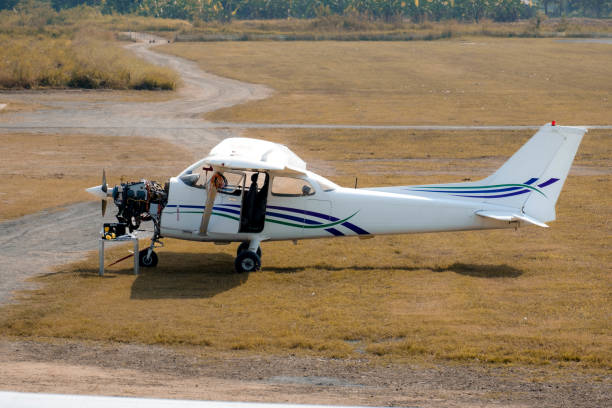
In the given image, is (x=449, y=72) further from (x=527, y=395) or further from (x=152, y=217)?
(x=527, y=395)

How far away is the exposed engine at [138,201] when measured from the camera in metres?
17.5

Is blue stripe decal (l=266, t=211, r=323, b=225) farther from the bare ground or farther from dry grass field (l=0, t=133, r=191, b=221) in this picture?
dry grass field (l=0, t=133, r=191, b=221)

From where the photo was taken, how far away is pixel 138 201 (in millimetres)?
17516

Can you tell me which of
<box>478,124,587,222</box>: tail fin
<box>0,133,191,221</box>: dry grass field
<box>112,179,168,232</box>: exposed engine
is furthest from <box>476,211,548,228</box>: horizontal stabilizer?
<box>0,133,191,221</box>: dry grass field

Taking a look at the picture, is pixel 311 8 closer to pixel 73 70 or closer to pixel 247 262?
pixel 73 70

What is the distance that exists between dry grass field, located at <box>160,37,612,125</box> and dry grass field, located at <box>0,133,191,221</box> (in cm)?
1078

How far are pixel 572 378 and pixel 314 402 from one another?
158 inches

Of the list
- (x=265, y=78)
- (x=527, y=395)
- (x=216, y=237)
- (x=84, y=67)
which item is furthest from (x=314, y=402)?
(x=265, y=78)

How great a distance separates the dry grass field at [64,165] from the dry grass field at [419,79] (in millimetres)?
10779

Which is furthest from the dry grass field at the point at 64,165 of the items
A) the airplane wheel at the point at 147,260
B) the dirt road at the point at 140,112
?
the airplane wheel at the point at 147,260

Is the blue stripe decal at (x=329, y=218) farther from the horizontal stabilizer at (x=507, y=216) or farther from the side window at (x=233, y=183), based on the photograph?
the horizontal stabilizer at (x=507, y=216)

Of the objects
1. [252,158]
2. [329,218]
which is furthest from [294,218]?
[252,158]

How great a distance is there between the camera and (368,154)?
36.2 meters

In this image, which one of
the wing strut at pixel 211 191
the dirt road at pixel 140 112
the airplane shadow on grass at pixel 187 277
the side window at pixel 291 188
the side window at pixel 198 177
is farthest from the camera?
the dirt road at pixel 140 112
